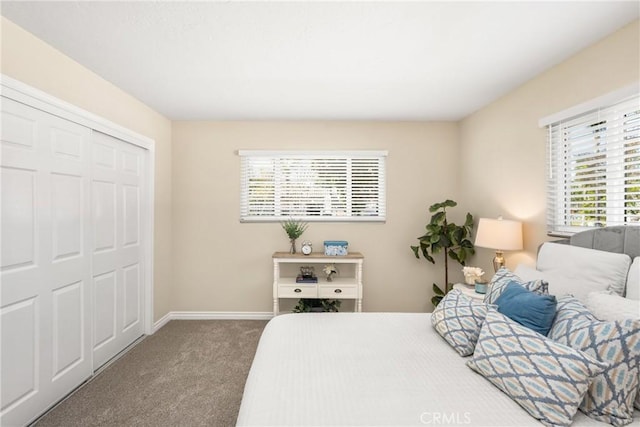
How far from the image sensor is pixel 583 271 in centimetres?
168

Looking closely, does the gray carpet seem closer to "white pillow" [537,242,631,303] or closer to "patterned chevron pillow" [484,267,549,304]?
"patterned chevron pillow" [484,267,549,304]

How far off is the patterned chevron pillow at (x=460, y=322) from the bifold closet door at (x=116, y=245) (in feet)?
9.07

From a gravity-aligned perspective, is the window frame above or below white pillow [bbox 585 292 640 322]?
above

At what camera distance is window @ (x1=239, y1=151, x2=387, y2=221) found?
377 centimetres

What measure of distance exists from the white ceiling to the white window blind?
530 mm

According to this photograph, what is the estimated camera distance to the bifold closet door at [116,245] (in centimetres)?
252

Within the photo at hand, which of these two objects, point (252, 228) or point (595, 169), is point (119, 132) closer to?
point (252, 228)

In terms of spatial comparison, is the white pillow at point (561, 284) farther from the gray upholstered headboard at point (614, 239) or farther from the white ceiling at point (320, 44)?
the white ceiling at point (320, 44)

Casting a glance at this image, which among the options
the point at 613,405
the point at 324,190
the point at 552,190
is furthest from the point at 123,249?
the point at 552,190

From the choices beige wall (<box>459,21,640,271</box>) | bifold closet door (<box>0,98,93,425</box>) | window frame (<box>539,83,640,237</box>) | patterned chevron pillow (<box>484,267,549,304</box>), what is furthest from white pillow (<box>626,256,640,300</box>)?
bifold closet door (<box>0,98,93,425</box>)

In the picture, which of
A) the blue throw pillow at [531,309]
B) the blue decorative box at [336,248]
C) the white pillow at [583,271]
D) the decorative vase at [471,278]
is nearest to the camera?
the blue throw pillow at [531,309]

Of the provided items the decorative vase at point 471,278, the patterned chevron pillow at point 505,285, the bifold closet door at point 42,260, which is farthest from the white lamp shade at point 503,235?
the bifold closet door at point 42,260

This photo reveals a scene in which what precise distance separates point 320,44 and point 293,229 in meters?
2.11

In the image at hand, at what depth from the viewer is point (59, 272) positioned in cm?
212
